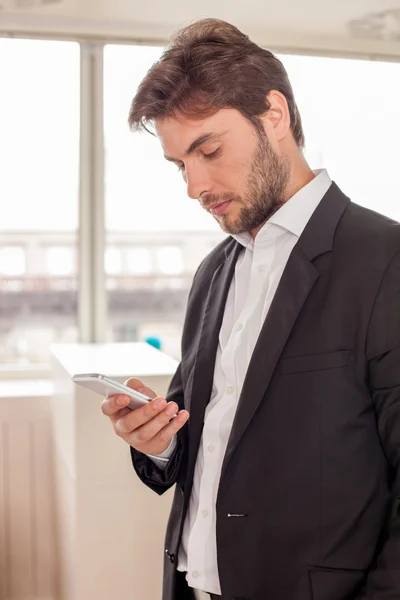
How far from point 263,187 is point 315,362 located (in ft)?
1.02

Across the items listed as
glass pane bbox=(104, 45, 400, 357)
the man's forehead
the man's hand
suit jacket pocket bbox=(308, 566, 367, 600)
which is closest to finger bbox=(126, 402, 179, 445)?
the man's hand

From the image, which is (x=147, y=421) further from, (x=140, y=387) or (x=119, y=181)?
(x=119, y=181)

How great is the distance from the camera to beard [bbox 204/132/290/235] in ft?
3.79

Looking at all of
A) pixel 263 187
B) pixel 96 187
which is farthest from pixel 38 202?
pixel 263 187

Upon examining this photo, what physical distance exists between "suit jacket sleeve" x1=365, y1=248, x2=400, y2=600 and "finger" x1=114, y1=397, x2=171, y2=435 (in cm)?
32

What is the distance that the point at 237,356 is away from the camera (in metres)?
1.13

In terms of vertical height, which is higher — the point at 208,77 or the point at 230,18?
the point at 230,18

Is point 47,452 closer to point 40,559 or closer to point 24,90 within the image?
point 40,559

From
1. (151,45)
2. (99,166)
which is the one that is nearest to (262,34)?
(151,45)

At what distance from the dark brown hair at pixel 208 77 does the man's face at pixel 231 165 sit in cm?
2

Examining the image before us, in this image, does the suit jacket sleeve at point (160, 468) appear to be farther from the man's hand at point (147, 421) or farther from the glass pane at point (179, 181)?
the glass pane at point (179, 181)

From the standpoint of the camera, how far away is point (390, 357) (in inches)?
37.5

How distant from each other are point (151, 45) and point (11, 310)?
1123 millimetres

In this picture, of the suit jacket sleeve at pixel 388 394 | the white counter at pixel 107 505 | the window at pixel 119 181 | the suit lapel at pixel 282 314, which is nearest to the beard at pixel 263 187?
the suit lapel at pixel 282 314
